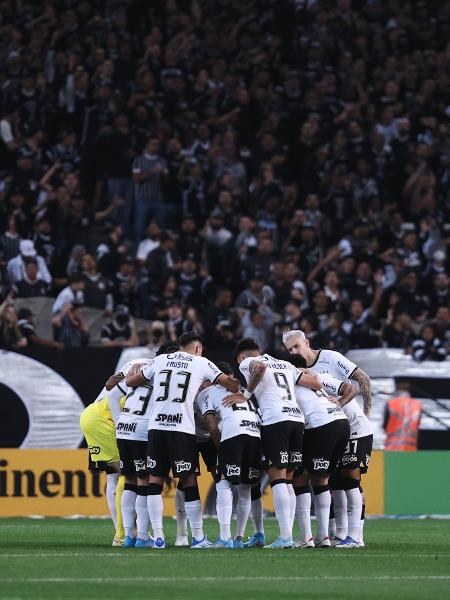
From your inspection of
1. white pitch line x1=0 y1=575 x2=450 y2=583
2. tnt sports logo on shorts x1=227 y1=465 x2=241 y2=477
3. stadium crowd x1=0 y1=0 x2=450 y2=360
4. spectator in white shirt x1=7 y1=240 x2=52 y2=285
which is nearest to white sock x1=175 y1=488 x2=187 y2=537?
tnt sports logo on shorts x1=227 y1=465 x2=241 y2=477

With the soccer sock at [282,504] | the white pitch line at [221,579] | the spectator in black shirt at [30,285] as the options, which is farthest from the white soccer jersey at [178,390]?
the spectator in black shirt at [30,285]

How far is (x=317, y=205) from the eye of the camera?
1147 inches

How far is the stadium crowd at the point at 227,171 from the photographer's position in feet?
84.1

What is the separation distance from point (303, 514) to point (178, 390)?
1.97m

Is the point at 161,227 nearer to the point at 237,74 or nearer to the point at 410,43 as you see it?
the point at 237,74

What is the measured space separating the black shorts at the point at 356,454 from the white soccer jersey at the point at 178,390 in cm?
182

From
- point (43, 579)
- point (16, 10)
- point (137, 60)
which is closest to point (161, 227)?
point (137, 60)

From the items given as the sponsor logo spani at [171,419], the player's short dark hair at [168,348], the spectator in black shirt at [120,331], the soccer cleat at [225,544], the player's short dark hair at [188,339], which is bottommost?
the soccer cleat at [225,544]

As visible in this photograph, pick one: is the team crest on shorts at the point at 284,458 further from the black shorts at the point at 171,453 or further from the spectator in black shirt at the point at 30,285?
the spectator in black shirt at the point at 30,285

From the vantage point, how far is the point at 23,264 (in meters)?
25.3

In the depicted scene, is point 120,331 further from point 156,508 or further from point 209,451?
point 156,508

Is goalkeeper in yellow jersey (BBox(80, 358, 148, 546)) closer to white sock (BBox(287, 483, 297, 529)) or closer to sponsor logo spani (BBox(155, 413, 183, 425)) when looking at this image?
sponsor logo spani (BBox(155, 413, 183, 425))

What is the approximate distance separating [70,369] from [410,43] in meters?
13.9

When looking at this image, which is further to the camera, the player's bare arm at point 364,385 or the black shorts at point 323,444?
the player's bare arm at point 364,385
